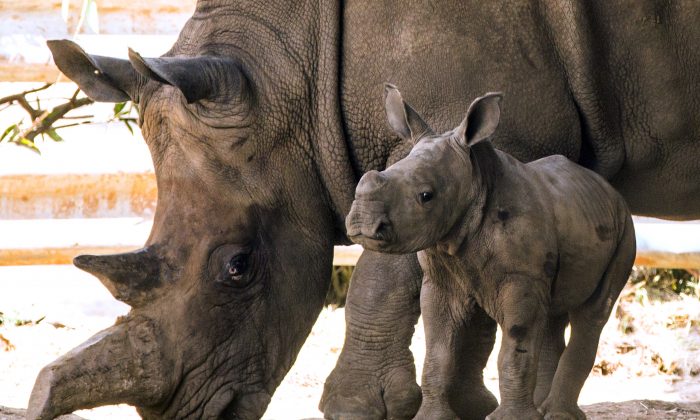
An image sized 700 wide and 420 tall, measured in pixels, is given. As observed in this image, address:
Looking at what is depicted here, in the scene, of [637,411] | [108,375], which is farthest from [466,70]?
[637,411]

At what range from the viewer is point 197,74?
458 cm

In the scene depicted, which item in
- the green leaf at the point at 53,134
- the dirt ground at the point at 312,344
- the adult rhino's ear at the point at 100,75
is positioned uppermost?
the adult rhino's ear at the point at 100,75

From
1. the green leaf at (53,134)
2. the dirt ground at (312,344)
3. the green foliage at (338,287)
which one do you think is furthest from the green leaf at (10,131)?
the green foliage at (338,287)

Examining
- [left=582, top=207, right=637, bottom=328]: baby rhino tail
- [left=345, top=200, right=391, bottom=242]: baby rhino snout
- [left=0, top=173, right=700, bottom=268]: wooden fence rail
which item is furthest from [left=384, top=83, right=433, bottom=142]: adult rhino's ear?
[left=0, top=173, right=700, bottom=268]: wooden fence rail

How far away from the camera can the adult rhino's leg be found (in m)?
4.73

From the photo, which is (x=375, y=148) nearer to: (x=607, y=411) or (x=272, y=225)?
(x=272, y=225)

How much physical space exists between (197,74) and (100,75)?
0.42 metres

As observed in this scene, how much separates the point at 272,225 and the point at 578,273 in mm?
1070

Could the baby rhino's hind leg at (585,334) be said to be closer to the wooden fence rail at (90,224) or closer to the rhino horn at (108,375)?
the rhino horn at (108,375)

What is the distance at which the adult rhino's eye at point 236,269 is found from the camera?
15.4ft

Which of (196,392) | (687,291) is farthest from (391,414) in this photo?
(687,291)

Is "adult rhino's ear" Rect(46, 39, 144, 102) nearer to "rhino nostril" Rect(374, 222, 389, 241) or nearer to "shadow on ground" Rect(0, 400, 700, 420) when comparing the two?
"shadow on ground" Rect(0, 400, 700, 420)

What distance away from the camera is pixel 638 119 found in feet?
15.7

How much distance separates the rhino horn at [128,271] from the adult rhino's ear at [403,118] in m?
0.96
